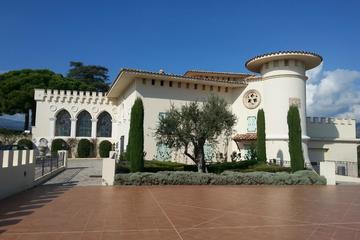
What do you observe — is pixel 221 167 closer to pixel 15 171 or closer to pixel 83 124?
pixel 15 171

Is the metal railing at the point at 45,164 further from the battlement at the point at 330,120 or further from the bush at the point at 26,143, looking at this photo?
the battlement at the point at 330,120

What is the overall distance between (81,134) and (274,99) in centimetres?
2014

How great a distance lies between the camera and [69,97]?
3394 centimetres

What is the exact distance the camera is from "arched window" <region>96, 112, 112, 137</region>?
114 feet

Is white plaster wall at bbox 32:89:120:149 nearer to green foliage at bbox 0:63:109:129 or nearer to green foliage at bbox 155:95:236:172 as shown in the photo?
green foliage at bbox 0:63:109:129

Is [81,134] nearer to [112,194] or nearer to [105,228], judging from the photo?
[112,194]

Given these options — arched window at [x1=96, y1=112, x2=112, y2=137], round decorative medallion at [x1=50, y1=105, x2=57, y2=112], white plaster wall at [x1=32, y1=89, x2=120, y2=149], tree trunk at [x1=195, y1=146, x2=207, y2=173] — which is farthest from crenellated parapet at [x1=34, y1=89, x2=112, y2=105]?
tree trunk at [x1=195, y1=146, x2=207, y2=173]

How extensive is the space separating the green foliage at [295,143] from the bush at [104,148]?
63.9ft

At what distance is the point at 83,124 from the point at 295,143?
22.8 m

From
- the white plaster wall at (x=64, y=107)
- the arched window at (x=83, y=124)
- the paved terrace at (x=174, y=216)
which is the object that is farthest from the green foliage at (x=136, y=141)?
the arched window at (x=83, y=124)

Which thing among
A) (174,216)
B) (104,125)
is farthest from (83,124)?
(174,216)

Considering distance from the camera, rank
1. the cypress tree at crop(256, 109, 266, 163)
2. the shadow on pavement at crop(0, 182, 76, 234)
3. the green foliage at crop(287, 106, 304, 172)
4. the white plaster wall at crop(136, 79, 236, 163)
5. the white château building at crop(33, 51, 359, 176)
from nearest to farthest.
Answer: the shadow on pavement at crop(0, 182, 76, 234) < the green foliage at crop(287, 106, 304, 172) < the cypress tree at crop(256, 109, 266, 163) < the white plaster wall at crop(136, 79, 236, 163) < the white château building at crop(33, 51, 359, 176)

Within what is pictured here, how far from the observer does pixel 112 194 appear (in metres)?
11.5

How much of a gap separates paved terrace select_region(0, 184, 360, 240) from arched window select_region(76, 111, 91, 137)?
22.8 meters
